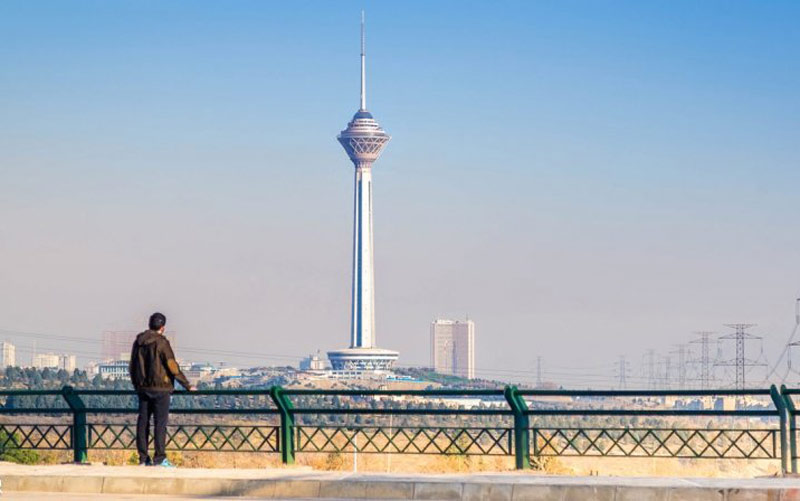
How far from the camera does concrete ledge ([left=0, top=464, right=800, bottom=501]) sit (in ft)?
54.5

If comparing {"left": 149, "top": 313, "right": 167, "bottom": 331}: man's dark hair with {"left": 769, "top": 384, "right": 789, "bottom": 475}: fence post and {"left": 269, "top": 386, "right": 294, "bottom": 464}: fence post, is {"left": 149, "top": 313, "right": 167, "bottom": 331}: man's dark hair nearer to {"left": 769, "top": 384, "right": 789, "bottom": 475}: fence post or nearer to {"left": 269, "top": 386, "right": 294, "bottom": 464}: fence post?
{"left": 269, "top": 386, "right": 294, "bottom": 464}: fence post

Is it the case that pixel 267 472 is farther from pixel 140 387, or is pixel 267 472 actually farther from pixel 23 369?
pixel 23 369

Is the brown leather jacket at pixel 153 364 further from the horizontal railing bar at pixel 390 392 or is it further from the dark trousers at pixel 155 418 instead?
the horizontal railing bar at pixel 390 392

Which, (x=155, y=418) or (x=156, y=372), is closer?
(x=156, y=372)

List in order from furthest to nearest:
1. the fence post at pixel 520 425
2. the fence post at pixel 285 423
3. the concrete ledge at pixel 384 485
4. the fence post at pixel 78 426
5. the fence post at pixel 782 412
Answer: the fence post at pixel 78 426 < the fence post at pixel 285 423 < the fence post at pixel 520 425 < the fence post at pixel 782 412 < the concrete ledge at pixel 384 485

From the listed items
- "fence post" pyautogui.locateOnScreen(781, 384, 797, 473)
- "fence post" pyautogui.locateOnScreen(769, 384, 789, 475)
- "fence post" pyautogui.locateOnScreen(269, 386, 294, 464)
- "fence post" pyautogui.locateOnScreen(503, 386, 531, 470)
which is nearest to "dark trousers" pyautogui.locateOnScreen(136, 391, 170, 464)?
"fence post" pyautogui.locateOnScreen(269, 386, 294, 464)

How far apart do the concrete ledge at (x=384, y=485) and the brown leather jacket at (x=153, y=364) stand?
3.64ft

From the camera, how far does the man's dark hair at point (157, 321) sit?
19391 millimetres

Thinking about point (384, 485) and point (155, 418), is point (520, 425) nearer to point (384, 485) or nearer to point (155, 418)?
point (384, 485)

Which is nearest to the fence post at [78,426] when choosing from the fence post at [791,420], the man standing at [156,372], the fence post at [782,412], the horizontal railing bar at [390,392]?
the man standing at [156,372]

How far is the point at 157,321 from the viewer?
1939 cm

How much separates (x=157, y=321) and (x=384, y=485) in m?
3.99

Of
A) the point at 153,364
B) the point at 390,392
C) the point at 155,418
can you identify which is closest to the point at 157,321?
the point at 153,364

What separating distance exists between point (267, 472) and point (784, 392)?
6711mm
